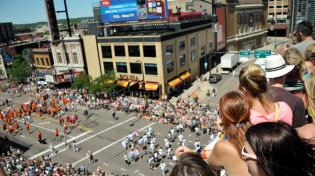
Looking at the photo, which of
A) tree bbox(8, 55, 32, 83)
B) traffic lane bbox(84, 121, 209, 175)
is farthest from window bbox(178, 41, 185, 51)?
tree bbox(8, 55, 32, 83)

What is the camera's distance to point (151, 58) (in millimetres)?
41031

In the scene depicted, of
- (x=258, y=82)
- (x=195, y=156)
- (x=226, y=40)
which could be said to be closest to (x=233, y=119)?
(x=258, y=82)

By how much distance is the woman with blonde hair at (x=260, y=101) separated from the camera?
4230 mm

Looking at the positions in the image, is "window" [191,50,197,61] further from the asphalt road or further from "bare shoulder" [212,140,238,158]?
"bare shoulder" [212,140,238,158]

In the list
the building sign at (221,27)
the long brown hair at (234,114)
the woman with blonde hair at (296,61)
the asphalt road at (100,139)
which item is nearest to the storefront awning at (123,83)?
the asphalt road at (100,139)

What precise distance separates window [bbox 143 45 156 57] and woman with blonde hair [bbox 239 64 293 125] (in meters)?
36.4

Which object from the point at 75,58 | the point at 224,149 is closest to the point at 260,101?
the point at 224,149

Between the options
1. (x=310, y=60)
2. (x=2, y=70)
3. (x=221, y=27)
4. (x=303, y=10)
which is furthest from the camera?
(x=2, y=70)

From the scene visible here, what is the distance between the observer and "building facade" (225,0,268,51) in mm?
63188

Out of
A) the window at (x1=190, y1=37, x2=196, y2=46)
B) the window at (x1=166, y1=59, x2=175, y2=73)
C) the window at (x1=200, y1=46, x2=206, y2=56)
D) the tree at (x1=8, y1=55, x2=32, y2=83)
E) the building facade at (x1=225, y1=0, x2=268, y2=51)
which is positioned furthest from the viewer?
the building facade at (x1=225, y1=0, x2=268, y2=51)

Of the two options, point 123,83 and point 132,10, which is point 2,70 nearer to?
point 123,83

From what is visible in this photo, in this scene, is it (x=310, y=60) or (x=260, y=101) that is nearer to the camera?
(x=260, y=101)

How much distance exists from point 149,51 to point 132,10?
8.44 metres

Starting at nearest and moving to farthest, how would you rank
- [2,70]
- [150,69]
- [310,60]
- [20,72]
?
1. [310,60]
2. [150,69]
3. [20,72]
4. [2,70]
